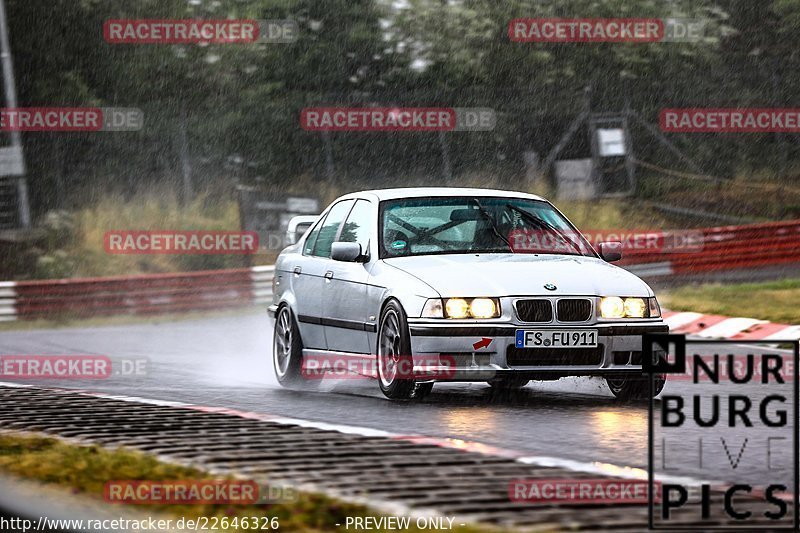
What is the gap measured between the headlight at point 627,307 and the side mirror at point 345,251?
5.93ft

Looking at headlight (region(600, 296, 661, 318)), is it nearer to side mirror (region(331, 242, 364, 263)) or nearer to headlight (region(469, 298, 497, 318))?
headlight (region(469, 298, 497, 318))

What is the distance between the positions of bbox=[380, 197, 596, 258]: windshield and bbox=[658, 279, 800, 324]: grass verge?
6572mm

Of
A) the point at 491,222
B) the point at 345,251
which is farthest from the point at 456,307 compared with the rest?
the point at 491,222

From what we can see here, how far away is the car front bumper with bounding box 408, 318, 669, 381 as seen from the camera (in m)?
9.95

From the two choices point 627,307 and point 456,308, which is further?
point 627,307

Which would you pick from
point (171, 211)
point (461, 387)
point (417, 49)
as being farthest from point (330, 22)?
point (461, 387)

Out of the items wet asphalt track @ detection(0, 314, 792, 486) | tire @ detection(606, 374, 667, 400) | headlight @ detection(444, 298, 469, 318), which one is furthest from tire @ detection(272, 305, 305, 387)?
tire @ detection(606, 374, 667, 400)

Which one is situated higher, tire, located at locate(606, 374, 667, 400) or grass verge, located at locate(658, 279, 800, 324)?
grass verge, located at locate(658, 279, 800, 324)

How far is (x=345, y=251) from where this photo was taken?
1096 cm

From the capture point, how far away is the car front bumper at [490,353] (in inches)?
392

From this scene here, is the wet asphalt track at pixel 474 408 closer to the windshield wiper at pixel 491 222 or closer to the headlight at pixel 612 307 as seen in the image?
the headlight at pixel 612 307

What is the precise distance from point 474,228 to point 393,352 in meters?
1.28

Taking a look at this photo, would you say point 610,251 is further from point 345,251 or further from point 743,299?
point 743,299

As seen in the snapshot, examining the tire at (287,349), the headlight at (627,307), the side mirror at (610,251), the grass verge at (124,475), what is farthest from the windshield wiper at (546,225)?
the grass verge at (124,475)
